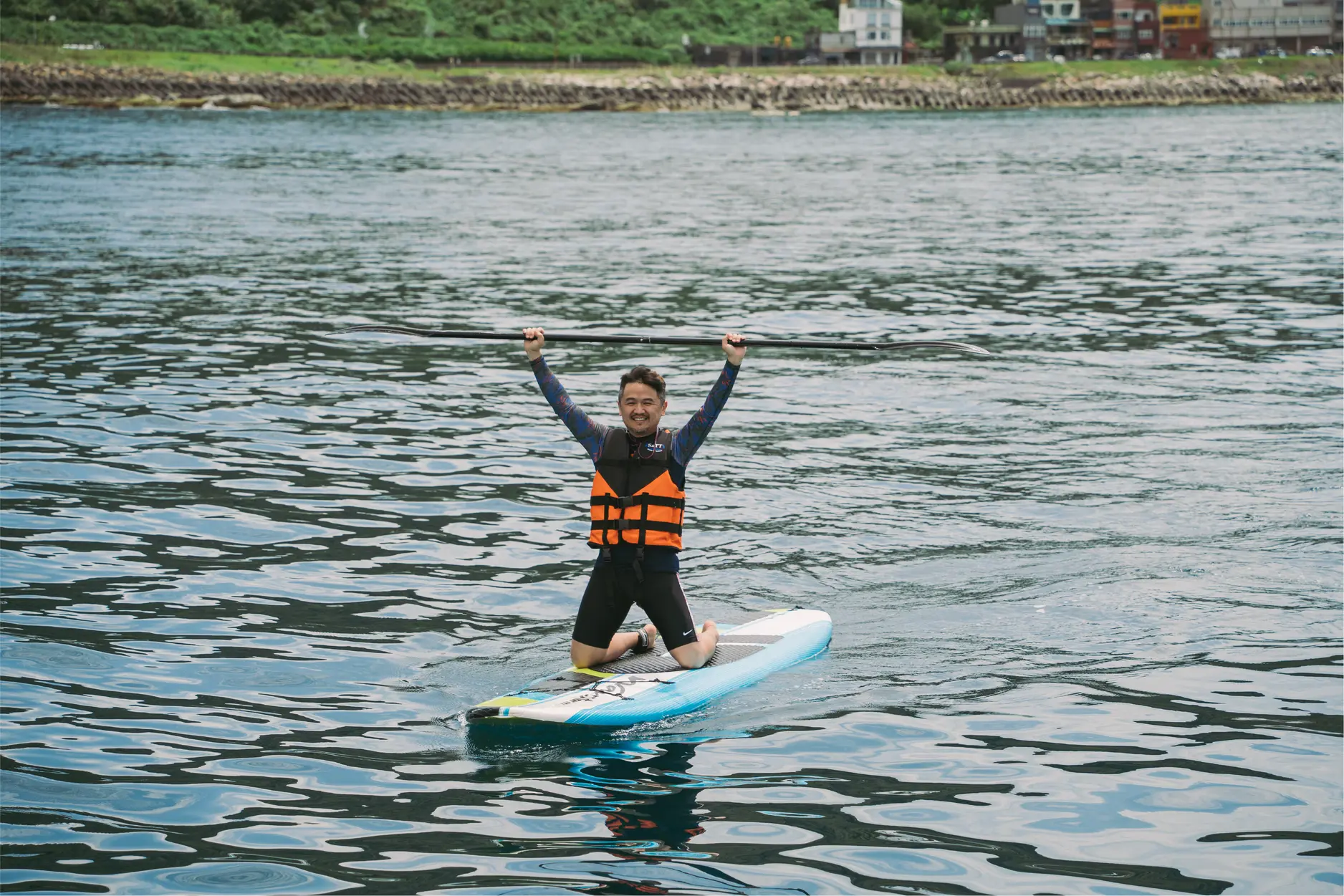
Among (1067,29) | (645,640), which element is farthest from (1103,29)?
(645,640)

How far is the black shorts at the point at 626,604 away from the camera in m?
9.55

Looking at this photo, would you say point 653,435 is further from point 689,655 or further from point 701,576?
point 701,576

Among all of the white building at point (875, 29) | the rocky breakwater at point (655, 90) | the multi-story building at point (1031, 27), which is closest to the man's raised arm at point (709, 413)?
the rocky breakwater at point (655, 90)

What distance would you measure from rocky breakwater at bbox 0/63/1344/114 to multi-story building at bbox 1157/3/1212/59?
21.8 metres

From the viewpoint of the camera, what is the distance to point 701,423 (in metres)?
9.30

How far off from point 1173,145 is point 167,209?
44.5m

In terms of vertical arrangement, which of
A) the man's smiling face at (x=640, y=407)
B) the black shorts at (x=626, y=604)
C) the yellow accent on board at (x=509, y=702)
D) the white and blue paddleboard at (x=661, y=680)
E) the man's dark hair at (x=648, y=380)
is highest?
the man's dark hair at (x=648, y=380)

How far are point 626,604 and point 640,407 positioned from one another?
1263 mm

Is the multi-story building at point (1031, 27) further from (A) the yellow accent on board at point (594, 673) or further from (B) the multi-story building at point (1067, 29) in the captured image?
(A) the yellow accent on board at point (594, 673)

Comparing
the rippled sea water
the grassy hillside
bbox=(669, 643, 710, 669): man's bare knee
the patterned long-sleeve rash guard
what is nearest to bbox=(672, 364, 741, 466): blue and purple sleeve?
the patterned long-sleeve rash guard

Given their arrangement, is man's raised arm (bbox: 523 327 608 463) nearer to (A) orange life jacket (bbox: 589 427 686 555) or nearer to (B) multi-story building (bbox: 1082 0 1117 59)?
(A) orange life jacket (bbox: 589 427 686 555)

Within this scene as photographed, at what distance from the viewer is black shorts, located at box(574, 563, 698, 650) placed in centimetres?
955

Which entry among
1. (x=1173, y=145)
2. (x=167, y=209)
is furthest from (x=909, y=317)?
(x=1173, y=145)

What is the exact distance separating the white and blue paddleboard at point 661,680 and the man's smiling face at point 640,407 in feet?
5.02
